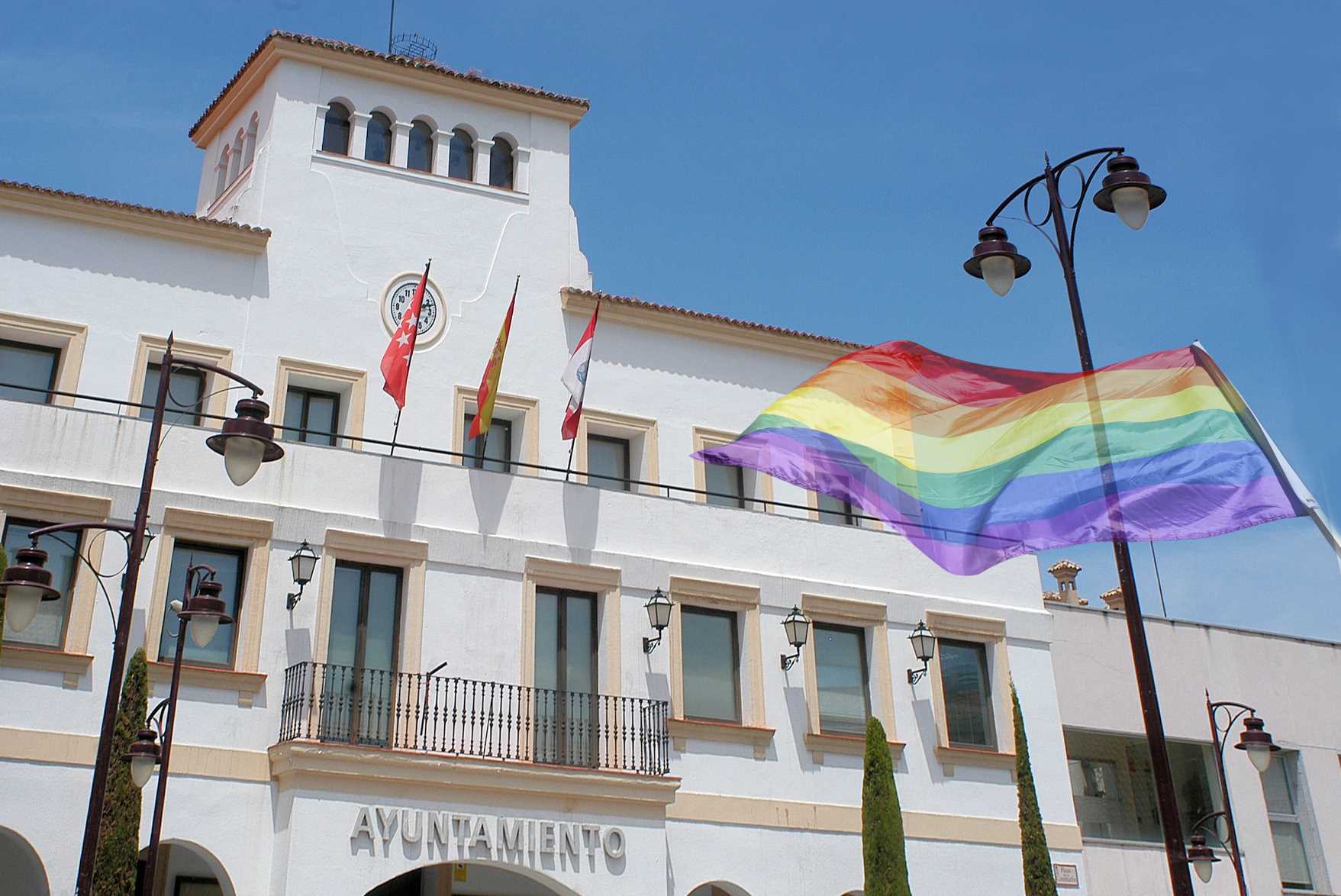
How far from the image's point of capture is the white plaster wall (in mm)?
29219

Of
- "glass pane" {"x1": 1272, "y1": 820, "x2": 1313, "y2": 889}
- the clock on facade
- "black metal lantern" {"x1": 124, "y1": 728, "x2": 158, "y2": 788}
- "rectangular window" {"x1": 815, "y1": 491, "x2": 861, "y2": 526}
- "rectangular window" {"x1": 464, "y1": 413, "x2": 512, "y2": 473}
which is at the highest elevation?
the clock on facade

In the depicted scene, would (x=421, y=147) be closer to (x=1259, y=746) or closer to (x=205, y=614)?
(x=205, y=614)

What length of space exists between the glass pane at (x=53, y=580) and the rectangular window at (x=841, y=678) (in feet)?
38.5

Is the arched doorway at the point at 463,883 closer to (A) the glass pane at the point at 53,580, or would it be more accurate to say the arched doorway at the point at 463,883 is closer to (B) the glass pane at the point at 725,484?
(A) the glass pane at the point at 53,580

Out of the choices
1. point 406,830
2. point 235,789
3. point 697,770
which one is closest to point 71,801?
point 235,789

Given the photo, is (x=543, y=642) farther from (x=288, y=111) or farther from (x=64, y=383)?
(x=288, y=111)

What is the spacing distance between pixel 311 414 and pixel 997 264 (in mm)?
13515

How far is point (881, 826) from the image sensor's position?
23203 mm

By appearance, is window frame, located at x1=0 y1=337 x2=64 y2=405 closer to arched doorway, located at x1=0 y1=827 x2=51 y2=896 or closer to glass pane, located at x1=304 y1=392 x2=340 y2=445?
glass pane, located at x1=304 y1=392 x2=340 y2=445

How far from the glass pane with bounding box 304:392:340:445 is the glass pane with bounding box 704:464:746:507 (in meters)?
6.52

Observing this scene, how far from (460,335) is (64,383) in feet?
20.8

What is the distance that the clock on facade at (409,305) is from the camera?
25375mm

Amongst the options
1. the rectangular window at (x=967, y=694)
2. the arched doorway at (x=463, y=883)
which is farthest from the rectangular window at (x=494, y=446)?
the rectangular window at (x=967, y=694)

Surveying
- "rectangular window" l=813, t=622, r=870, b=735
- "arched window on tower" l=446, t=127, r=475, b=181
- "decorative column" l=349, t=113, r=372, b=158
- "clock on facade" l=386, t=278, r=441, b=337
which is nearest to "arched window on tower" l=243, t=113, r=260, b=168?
"decorative column" l=349, t=113, r=372, b=158
